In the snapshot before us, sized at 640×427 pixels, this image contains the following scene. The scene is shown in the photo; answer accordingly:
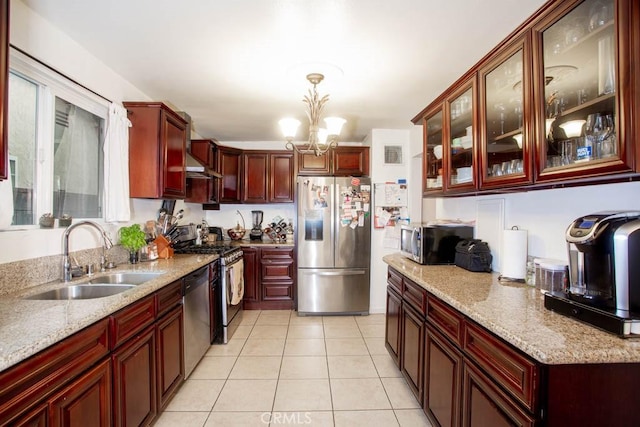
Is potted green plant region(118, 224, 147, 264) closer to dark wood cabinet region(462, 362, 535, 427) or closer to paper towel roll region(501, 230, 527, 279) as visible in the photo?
dark wood cabinet region(462, 362, 535, 427)

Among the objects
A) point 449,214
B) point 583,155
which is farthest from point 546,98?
point 449,214

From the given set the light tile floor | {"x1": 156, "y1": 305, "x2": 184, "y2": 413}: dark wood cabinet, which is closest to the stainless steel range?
the light tile floor

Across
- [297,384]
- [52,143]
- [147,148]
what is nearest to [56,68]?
[52,143]

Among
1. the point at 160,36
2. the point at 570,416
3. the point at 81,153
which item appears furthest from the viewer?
the point at 81,153

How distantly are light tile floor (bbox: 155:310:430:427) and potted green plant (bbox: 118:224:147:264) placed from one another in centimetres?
112

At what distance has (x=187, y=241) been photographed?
11.9ft

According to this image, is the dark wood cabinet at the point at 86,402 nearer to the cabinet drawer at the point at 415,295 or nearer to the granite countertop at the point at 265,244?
the cabinet drawer at the point at 415,295

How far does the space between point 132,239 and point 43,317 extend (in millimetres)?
1208

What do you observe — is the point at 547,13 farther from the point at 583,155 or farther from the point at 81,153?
the point at 81,153

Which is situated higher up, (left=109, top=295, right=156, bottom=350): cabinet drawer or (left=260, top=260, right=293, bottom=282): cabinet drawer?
(left=109, top=295, right=156, bottom=350): cabinet drawer

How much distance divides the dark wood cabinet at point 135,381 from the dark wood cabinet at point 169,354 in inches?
2.6

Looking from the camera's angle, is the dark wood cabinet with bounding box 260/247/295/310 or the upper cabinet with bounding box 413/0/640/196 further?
the dark wood cabinet with bounding box 260/247/295/310

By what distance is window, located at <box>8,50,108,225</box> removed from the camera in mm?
1687

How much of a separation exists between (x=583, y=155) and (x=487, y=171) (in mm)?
609
